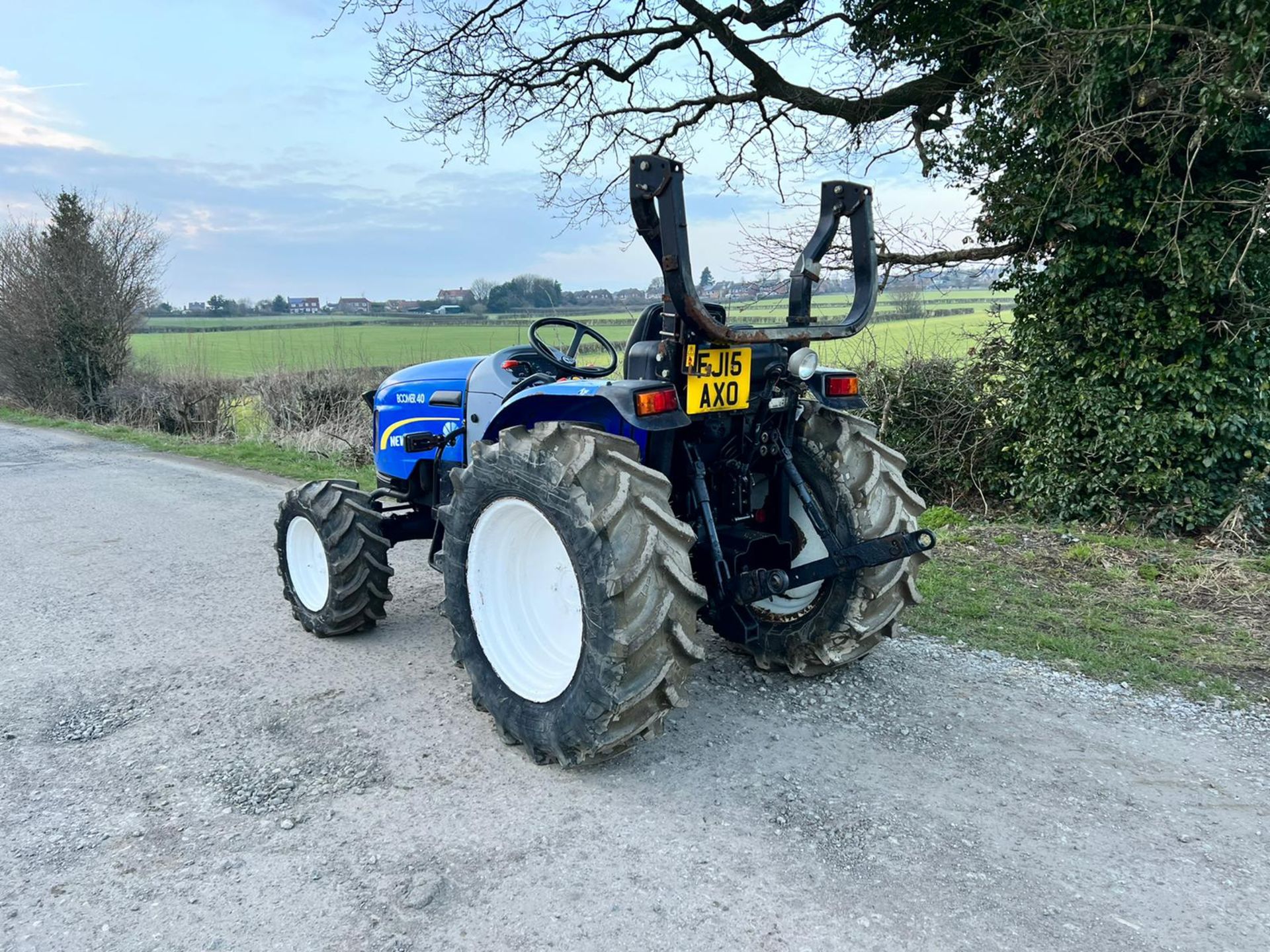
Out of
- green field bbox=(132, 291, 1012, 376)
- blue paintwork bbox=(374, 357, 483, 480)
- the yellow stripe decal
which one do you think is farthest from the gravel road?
green field bbox=(132, 291, 1012, 376)

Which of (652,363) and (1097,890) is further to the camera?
(652,363)

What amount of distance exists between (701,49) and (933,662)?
9.09 m

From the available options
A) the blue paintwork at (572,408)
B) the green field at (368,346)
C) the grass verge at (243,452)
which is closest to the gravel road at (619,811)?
the blue paintwork at (572,408)

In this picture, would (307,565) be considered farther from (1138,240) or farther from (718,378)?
(1138,240)

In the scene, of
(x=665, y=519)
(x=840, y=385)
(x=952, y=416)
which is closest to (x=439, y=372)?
(x=840, y=385)

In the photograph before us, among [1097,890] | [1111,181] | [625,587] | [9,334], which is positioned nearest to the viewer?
[1097,890]

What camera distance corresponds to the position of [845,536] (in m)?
3.39

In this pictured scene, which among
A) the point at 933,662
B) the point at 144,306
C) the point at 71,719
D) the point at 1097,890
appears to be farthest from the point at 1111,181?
the point at 144,306

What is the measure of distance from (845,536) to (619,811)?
4.49 ft

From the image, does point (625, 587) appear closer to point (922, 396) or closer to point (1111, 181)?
point (1111, 181)

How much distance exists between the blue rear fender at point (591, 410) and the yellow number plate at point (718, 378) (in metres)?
0.09

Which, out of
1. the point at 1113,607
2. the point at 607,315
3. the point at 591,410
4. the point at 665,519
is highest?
the point at 607,315

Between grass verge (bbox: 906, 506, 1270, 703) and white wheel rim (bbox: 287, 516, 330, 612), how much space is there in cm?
308

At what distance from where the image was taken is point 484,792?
293 centimetres
